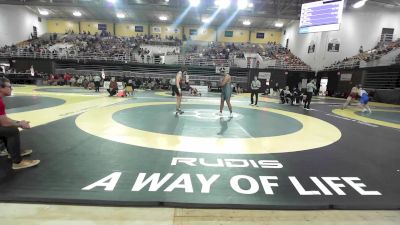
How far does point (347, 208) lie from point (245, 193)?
3.33 feet

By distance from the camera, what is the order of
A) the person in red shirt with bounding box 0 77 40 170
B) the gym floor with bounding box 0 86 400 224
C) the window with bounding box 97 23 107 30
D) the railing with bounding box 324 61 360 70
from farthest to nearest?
the window with bounding box 97 23 107 30 < the railing with bounding box 324 61 360 70 < the person in red shirt with bounding box 0 77 40 170 < the gym floor with bounding box 0 86 400 224

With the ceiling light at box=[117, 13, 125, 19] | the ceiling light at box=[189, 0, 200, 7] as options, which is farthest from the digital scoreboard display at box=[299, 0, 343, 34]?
the ceiling light at box=[117, 13, 125, 19]

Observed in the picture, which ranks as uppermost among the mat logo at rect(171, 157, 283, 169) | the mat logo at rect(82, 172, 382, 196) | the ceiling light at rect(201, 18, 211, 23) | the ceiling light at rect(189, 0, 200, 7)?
the ceiling light at rect(189, 0, 200, 7)

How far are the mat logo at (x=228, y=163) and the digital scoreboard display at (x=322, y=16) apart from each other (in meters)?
17.4

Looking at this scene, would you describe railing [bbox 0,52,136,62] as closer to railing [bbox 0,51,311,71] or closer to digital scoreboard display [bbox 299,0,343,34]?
railing [bbox 0,51,311,71]

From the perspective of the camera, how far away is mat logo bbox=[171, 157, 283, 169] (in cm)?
368

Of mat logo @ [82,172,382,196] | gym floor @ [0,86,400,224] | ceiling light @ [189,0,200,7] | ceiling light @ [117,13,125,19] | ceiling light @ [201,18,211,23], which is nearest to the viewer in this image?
gym floor @ [0,86,400,224]

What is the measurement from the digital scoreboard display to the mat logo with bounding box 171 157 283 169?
17.4 meters

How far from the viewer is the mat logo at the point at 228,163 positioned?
12.1 ft

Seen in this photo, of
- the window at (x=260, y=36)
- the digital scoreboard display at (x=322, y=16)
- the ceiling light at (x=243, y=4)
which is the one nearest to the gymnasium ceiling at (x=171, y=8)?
the ceiling light at (x=243, y=4)

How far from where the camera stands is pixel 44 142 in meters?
4.52

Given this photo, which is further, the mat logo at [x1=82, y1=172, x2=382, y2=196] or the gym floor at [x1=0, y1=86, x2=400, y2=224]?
the mat logo at [x1=82, y1=172, x2=382, y2=196]

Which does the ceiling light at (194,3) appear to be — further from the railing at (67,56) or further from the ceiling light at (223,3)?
the railing at (67,56)

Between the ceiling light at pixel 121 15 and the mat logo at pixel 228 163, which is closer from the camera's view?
the mat logo at pixel 228 163
